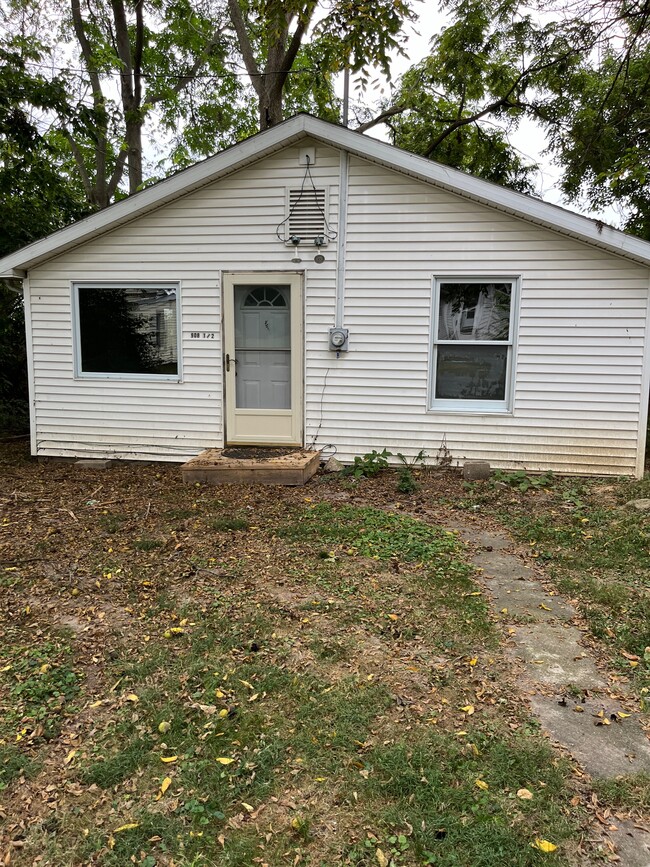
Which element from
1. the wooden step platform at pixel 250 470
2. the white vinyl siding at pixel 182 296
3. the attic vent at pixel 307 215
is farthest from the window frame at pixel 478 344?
the wooden step platform at pixel 250 470

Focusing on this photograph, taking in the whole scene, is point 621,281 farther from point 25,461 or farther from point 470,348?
point 25,461

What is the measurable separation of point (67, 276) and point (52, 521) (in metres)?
3.57

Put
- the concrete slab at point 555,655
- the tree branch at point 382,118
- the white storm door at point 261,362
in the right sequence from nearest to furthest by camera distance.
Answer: the concrete slab at point 555,655, the white storm door at point 261,362, the tree branch at point 382,118

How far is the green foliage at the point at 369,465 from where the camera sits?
653 cm

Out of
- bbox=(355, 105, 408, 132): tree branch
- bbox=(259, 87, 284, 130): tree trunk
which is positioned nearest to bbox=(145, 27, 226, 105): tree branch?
bbox=(259, 87, 284, 130): tree trunk

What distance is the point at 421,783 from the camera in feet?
6.74

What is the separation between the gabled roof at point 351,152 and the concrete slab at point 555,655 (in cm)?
437

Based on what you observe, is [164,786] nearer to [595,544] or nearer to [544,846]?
[544,846]

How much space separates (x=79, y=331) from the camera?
7.28 m

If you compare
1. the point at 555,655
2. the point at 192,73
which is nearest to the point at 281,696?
the point at 555,655

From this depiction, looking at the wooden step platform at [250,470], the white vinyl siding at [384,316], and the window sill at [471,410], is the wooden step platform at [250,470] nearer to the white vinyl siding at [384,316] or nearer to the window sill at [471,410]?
the white vinyl siding at [384,316]

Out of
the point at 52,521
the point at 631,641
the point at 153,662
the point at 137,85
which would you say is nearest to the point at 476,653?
the point at 631,641

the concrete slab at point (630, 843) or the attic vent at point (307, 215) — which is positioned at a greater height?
the attic vent at point (307, 215)

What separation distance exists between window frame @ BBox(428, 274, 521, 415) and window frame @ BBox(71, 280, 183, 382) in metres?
3.07
